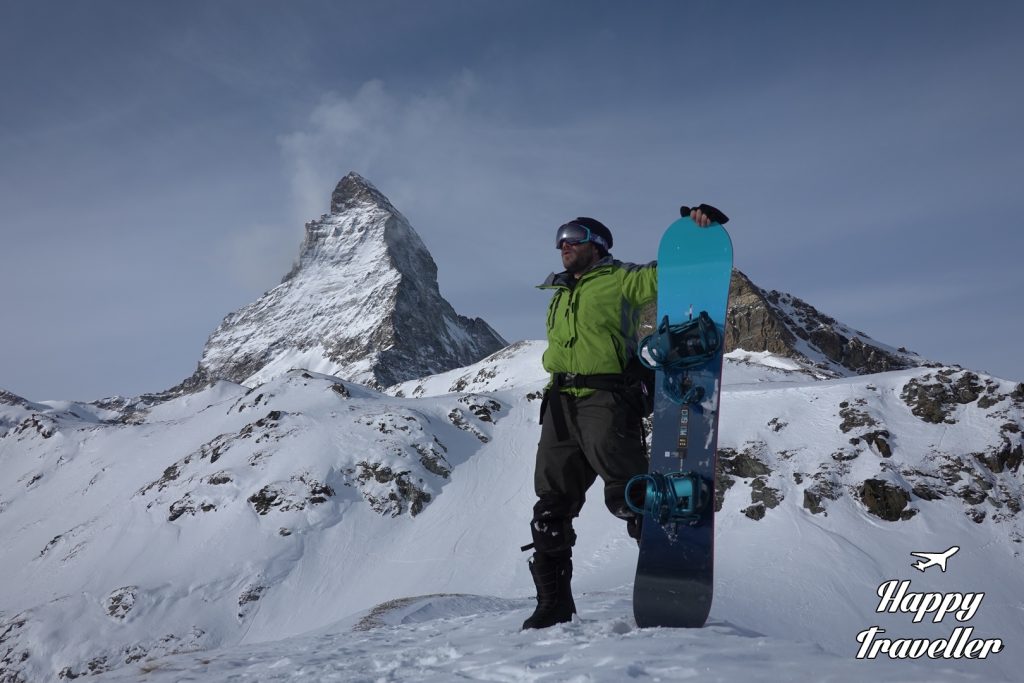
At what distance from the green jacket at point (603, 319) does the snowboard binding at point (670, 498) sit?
0.88m

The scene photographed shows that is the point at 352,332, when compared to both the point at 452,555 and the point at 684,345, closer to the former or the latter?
the point at 452,555

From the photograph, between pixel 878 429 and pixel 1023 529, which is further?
pixel 878 429

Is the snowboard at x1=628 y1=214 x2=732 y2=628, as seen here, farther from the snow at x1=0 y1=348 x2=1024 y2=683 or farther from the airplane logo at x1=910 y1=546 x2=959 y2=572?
the airplane logo at x1=910 y1=546 x2=959 y2=572

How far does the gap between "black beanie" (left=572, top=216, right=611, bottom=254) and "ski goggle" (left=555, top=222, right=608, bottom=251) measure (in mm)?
26

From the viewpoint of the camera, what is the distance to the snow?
4.37m

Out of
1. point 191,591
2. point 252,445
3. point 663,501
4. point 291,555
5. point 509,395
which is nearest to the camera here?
point 663,501

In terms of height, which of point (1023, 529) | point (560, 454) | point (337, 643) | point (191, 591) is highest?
point (560, 454)

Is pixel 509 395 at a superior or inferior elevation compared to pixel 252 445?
superior

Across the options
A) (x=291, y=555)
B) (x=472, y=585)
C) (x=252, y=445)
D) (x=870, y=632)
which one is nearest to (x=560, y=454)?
(x=870, y=632)

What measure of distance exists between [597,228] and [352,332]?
164 meters

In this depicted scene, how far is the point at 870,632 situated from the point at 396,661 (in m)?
3.15

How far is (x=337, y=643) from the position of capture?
5.43 m

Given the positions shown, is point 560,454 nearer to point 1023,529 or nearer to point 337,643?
point 337,643

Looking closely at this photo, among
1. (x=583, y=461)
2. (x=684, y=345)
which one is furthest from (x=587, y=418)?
(x=684, y=345)
